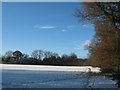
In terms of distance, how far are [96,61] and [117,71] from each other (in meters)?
3.92

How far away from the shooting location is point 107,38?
18219mm

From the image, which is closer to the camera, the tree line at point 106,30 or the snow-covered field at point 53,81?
the snow-covered field at point 53,81

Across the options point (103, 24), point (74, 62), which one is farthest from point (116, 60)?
point (74, 62)

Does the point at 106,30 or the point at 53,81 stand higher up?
the point at 106,30

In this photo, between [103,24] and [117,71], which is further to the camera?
[103,24]

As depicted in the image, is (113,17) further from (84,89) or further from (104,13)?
(84,89)

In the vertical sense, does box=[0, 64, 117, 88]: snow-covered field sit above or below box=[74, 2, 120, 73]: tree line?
below

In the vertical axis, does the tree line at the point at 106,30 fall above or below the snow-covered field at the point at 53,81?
above

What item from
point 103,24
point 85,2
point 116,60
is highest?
point 85,2

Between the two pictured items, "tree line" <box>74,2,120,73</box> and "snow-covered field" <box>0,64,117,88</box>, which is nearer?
"snow-covered field" <box>0,64,117,88</box>

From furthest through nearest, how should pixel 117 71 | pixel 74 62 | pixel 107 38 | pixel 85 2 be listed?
pixel 74 62
pixel 85 2
pixel 107 38
pixel 117 71

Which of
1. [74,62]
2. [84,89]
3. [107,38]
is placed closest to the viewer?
[84,89]

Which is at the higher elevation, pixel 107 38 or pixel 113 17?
pixel 113 17

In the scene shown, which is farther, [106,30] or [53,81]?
[106,30]
